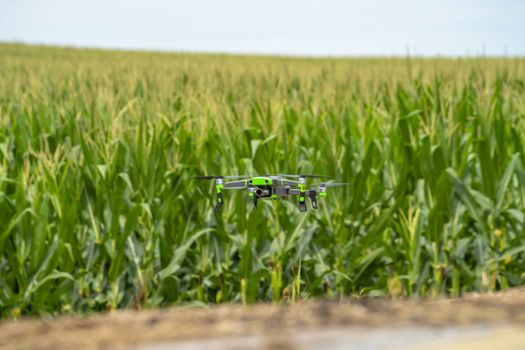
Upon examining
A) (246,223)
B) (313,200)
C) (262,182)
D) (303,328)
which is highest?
(262,182)

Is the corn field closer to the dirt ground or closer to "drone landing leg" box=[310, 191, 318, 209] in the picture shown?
"drone landing leg" box=[310, 191, 318, 209]

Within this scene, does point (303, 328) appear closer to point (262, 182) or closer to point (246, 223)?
point (262, 182)

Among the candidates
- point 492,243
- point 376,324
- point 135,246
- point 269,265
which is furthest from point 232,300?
point 376,324

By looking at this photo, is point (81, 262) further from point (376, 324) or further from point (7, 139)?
point (376, 324)

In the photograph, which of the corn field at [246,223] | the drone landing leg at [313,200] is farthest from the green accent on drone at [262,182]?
the corn field at [246,223]

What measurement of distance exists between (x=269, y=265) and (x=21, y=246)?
2.05 m

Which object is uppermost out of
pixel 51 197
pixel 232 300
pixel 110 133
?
pixel 110 133

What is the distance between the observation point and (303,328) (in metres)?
2.26

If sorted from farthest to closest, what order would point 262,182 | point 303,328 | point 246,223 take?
point 246,223 < point 262,182 < point 303,328

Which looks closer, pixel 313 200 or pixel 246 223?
pixel 313 200

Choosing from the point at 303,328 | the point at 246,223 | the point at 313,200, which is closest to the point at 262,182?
the point at 313,200

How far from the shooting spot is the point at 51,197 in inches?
237

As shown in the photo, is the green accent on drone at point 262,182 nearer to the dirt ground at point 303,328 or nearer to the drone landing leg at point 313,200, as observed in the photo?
the drone landing leg at point 313,200

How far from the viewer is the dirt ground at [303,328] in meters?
2.09
